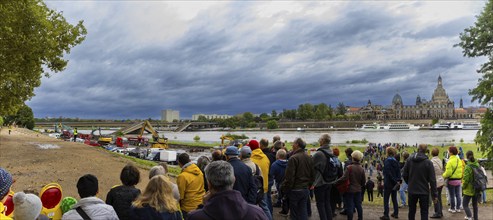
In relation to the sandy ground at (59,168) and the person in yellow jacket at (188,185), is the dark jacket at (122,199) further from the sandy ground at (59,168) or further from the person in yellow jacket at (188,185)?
the sandy ground at (59,168)

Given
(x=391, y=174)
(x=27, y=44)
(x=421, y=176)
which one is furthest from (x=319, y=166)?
(x=27, y=44)

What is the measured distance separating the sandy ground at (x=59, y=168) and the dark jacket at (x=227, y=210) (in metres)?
9.49

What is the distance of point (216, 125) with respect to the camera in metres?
198

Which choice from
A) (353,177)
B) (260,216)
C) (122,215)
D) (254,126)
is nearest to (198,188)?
(122,215)

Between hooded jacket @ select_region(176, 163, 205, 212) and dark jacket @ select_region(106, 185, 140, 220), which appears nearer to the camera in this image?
dark jacket @ select_region(106, 185, 140, 220)

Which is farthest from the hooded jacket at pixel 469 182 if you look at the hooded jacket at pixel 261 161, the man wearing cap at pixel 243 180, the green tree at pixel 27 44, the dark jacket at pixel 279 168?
the green tree at pixel 27 44

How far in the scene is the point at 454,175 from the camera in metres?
9.12

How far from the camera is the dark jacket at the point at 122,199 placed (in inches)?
163

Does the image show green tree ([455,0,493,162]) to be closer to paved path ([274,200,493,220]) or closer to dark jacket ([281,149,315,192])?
paved path ([274,200,493,220])

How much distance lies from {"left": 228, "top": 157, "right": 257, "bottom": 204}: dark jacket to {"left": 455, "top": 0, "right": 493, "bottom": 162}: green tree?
14648mm

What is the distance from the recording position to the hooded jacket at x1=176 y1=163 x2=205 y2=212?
555 centimetres

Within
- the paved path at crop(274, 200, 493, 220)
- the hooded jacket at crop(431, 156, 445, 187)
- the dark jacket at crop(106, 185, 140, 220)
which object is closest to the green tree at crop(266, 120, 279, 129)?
the paved path at crop(274, 200, 493, 220)

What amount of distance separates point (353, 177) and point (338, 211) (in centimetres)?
176

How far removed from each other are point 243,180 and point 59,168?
11.6 meters
